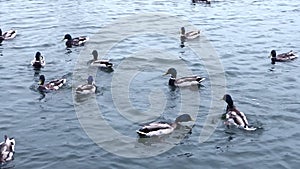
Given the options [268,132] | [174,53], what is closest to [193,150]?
[268,132]

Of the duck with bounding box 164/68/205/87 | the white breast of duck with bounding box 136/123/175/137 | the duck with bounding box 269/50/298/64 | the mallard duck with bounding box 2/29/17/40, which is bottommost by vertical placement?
the white breast of duck with bounding box 136/123/175/137

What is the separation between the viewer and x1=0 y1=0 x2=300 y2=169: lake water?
18.2 meters

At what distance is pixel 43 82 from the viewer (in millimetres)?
25094

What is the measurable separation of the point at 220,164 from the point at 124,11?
2736 cm

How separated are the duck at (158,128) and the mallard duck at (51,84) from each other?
6.57 meters

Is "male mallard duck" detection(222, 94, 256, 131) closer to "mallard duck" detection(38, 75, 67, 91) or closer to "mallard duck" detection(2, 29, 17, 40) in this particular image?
"mallard duck" detection(38, 75, 67, 91)

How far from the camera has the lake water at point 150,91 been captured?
18234mm

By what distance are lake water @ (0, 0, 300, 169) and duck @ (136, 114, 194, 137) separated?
28 cm

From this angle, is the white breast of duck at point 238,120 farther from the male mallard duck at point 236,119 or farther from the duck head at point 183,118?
the duck head at point 183,118

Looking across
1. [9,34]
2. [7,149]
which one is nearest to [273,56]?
[7,149]

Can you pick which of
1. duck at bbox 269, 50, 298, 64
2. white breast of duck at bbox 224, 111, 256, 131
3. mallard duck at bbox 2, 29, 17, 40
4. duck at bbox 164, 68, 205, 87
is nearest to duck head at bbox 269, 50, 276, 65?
duck at bbox 269, 50, 298, 64

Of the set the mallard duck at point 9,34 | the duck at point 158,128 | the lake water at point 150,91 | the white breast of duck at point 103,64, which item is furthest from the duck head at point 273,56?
the mallard duck at point 9,34

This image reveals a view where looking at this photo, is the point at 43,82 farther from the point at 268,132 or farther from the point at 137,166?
the point at 268,132

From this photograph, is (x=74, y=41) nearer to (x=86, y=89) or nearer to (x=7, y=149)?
(x=86, y=89)
